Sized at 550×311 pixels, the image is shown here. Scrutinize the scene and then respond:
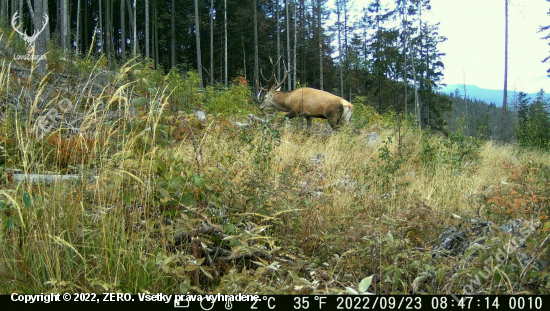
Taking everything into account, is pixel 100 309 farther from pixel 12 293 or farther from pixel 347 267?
pixel 347 267

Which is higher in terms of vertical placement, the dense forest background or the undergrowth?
the dense forest background

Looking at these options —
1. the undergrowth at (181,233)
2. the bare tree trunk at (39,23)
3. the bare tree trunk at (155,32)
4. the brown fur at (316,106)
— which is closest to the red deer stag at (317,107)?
the brown fur at (316,106)

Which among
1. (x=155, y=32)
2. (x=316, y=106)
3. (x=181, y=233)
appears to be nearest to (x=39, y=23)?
(x=316, y=106)

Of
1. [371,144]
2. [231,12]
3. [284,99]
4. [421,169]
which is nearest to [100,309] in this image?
[421,169]

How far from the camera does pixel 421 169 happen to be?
21.2 feet

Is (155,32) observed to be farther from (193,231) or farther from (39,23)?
(193,231)

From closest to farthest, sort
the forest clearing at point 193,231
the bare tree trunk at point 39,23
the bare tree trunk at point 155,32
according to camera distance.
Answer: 1. the forest clearing at point 193,231
2. the bare tree trunk at point 39,23
3. the bare tree trunk at point 155,32

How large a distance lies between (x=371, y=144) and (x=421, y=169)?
2.00m

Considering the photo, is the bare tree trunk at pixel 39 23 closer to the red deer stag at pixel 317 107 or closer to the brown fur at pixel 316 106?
the red deer stag at pixel 317 107

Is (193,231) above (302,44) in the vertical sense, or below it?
below

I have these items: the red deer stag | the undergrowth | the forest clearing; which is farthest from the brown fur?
the undergrowth

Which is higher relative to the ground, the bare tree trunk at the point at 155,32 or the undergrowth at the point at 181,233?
the bare tree trunk at the point at 155,32

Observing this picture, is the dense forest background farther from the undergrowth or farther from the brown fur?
the undergrowth

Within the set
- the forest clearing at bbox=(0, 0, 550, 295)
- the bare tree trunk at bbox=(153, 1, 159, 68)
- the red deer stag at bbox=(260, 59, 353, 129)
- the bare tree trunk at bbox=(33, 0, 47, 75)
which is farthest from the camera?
the bare tree trunk at bbox=(153, 1, 159, 68)
